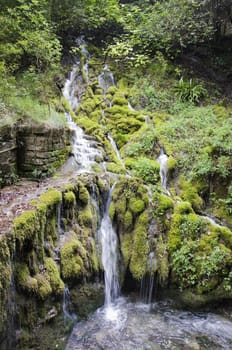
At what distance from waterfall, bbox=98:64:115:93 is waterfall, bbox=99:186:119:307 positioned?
6547 millimetres

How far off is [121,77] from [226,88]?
4468 mm

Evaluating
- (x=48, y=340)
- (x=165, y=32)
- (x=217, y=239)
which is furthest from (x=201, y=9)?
(x=48, y=340)

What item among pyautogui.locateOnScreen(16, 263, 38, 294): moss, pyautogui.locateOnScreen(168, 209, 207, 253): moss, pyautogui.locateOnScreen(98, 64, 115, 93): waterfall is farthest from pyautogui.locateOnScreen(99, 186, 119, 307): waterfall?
pyautogui.locateOnScreen(98, 64, 115, 93): waterfall

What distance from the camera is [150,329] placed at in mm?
5414

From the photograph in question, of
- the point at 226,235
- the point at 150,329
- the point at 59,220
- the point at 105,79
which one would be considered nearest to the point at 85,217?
the point at 59,220

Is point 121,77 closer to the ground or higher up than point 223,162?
higher up

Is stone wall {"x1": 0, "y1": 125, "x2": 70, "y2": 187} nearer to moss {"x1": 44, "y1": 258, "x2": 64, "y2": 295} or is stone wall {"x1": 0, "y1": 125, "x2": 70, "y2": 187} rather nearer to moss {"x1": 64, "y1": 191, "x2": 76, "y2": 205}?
moss {"x1": 64, "y1": 191, "x2": 76, "y2": 205}

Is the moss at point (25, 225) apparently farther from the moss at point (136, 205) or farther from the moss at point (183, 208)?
the moss at point (183, 208)

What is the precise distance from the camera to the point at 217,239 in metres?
6.50

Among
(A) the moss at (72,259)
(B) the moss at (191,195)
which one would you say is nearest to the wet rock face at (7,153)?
(A) the moss at (72,259)

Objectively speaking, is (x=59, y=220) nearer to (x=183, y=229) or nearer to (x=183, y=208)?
(x=183, y=229)

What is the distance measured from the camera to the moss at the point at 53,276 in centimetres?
492

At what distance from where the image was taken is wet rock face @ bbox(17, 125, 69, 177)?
6734mm

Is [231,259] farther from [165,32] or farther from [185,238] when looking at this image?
[165,32]
